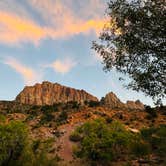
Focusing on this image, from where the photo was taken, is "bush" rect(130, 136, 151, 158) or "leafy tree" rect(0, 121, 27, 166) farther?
"bush" rect(130, 136, 151, 158)

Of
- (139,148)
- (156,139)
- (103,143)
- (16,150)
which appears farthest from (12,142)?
(156,139)

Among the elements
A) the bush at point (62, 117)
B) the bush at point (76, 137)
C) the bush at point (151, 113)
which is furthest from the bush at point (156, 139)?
the bush at point (62, 117)

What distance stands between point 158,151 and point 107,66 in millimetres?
39409

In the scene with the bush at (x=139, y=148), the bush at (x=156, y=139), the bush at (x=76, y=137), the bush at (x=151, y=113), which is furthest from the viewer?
the bush at (x=151, y=113)

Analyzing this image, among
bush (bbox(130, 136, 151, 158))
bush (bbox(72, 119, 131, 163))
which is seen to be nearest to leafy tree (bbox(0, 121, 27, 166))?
bush (bbox(72, 119, 131, 163))

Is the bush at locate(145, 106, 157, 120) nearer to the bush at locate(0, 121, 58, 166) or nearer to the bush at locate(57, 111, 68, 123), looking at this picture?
the bush at locate(57, 111, 68, 123)

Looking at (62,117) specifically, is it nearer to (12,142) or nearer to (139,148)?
(139,148)

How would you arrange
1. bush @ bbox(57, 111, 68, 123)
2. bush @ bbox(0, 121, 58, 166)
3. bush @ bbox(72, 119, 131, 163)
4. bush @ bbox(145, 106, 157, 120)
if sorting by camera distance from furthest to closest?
bush @ bbox(145, 106, 157, 120), bush @ bbox(57, 111, 68, 123), bush @ bbox(72, 119, 131, 163), bush @ bbox(0, 121, 58, 166)

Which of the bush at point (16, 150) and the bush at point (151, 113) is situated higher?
the bush at point (151, 113)

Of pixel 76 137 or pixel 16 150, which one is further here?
pixel 76 137

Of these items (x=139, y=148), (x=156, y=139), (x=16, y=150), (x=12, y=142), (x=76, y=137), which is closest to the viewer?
(x=12, y=142)

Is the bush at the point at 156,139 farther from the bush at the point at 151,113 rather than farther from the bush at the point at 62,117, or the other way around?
the bush at the point at 62,117

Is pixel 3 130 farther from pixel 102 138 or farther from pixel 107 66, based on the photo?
pixel 107 66

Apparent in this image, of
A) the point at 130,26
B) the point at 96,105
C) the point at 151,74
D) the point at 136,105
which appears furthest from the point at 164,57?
the point at 136,105
